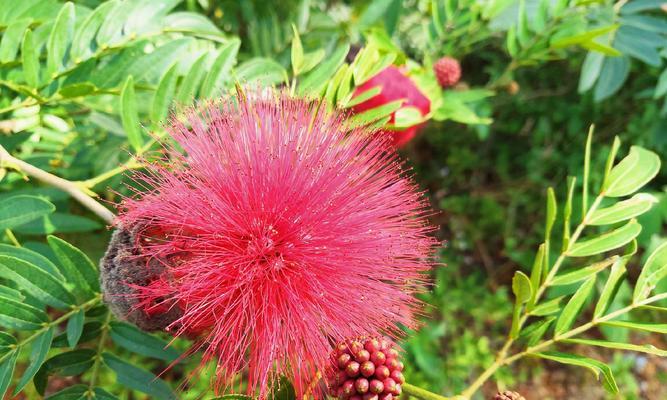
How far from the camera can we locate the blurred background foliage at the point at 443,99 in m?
1.34

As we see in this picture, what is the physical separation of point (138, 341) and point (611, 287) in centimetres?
106

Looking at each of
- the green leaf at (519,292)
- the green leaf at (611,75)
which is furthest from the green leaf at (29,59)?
the green leaf at (611,75)

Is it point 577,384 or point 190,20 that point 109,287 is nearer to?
point 190,20

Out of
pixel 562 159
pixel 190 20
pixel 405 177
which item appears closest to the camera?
pixel 405 177

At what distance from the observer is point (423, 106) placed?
157cm

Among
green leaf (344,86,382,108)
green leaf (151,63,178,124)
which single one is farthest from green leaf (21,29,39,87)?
green leaf (344,86,382,108)

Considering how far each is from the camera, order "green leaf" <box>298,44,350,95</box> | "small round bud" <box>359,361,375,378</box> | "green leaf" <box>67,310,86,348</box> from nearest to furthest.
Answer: "small round bud" <box>359,361,375,378</box> < "green leaf" <box>67,310,86,348</box> < "green leaf" <box>298,44,350,95</box>

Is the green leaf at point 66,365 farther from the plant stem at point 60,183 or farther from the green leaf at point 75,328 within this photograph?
the plant stem at point 60,183

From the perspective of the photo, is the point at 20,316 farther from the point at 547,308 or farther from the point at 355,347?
the point at 547,308

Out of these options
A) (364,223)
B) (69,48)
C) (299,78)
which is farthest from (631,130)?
(69,48)

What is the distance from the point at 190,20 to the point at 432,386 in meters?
1.98

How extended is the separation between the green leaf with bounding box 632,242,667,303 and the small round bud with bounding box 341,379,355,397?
66cm

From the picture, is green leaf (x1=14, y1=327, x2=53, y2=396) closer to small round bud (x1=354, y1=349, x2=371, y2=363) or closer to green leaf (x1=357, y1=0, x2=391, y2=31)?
small round bud (x1=354, y1=349, x2=371, y2=363)

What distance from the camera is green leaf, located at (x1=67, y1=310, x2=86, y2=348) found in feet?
3.58
